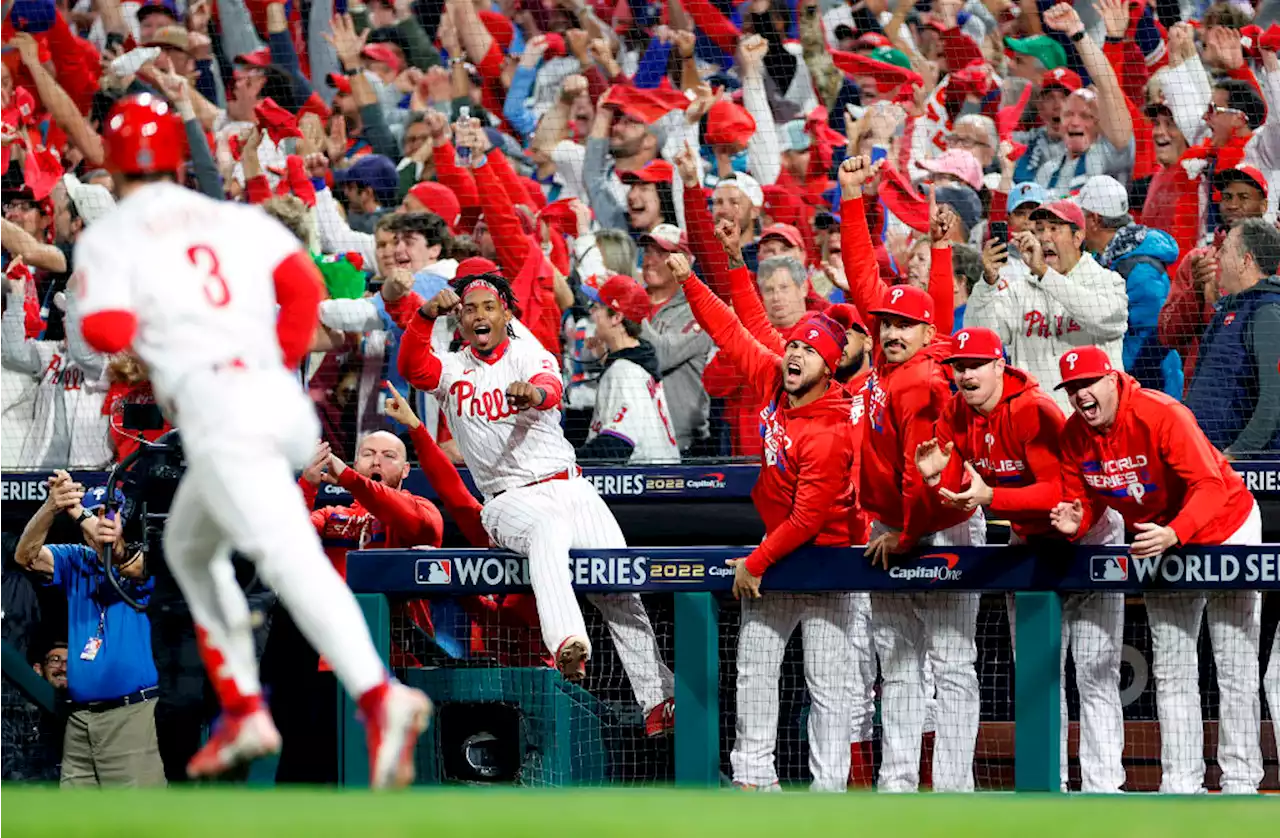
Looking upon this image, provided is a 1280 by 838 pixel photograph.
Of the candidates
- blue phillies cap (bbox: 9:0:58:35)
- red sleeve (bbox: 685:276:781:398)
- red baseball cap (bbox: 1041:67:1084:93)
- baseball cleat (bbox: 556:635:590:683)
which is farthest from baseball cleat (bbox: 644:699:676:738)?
blue phillies cap (bbox: 9:0:58:35)

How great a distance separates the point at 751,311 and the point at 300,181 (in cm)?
343

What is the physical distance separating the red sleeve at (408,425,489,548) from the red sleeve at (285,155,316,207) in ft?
8.89

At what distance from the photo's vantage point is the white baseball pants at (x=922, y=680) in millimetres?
6266

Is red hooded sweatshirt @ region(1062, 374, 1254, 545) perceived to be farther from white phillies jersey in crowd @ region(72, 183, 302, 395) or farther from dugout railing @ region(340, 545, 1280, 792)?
white phillies jersey in crowd @ region(72, 183, 302, 395)

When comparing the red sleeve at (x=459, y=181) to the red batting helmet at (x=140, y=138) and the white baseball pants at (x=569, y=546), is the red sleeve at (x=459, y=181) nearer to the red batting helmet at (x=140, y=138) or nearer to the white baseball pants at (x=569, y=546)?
Result: the white baseball pants at (x=569, y=546)

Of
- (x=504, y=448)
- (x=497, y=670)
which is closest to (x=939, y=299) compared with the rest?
(x=504, y=448)

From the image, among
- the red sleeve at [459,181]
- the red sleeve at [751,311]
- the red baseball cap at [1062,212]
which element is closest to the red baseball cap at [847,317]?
the red sleeve at [751,311]

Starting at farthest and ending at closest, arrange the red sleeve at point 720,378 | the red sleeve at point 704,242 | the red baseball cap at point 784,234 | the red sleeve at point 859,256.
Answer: the red sleeve at point 704,242, the red sleeve at point 720,378, the red baseball cap at point 784,234, the red sleeve at point 859,256

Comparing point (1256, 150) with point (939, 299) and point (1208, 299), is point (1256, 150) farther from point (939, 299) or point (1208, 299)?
point (939, 299)

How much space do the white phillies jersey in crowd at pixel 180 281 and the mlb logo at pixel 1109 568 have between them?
3.27m

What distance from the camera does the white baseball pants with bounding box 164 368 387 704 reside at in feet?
12.7

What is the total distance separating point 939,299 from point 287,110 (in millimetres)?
5057

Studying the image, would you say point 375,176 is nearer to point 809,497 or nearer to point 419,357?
point 419,357

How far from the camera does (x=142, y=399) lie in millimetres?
8258
